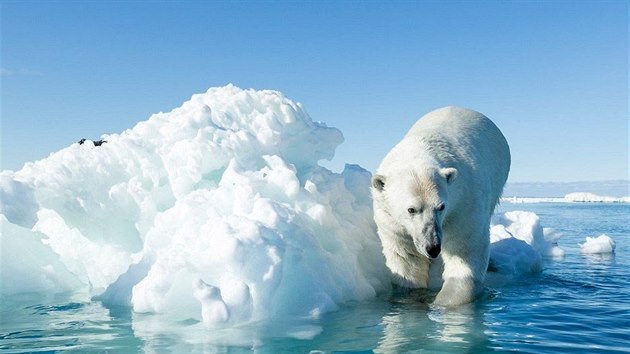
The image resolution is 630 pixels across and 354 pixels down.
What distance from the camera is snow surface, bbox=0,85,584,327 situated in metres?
5.37

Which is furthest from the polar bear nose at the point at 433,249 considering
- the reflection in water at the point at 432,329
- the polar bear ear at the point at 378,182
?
the polar bear ear at the point at 378,182

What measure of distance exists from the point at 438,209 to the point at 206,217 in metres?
2.45

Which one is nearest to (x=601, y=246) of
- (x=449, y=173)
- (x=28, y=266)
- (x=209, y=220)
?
(x=449, y=173)

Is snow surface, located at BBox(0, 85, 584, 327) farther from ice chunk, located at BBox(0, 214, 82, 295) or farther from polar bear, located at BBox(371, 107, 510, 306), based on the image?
polar bear, located at BBox(371, 107, 510, 306)

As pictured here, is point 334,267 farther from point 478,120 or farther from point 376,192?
point 478,120

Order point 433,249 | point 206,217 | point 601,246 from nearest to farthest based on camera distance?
point 433,249 → point 206,217 → point 601,246

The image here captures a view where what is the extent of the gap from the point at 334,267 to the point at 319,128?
269 centimetres

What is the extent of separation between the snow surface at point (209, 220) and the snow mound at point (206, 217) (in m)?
0.01

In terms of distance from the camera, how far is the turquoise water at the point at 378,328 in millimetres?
4293

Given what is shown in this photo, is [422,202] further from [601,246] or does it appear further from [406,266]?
[601,246]

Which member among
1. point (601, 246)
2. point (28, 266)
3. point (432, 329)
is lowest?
point (432, 329)

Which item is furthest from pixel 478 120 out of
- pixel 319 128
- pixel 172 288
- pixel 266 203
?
pixel 172 288

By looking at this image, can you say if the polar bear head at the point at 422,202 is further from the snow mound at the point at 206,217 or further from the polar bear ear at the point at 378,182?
the snow mound at the point at 206,217

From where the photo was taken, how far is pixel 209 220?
5.81 meters
